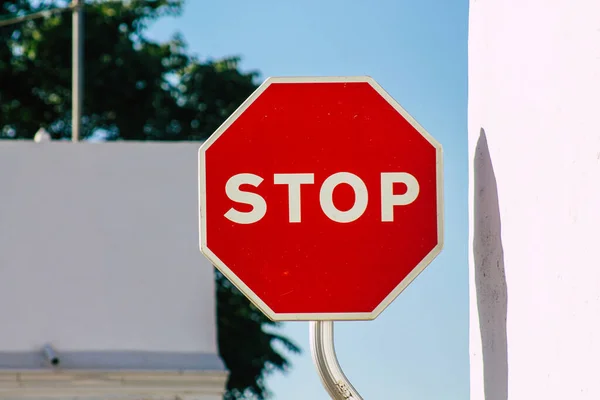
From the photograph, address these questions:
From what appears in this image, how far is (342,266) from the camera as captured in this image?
11.2 feet

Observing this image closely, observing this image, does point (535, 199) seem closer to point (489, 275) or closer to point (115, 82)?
point (489, 275)

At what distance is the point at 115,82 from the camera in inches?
1011

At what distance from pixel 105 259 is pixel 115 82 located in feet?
42.8

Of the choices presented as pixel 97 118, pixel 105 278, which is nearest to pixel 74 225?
pixel 105 278

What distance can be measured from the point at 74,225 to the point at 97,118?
511 inches

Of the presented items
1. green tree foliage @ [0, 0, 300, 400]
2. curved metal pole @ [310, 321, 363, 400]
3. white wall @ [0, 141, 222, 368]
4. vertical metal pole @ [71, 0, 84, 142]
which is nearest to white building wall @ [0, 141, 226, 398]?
white wall @ [0, 141, 222, 368]

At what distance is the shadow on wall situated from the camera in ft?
10.9

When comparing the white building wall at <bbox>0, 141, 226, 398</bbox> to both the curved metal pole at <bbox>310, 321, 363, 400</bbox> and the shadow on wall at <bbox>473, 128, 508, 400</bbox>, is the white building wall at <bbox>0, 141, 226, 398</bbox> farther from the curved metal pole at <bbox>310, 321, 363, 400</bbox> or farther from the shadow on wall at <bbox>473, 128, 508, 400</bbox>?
the curved metal pole at <bbox>310, 321, 363, 400</bbox>

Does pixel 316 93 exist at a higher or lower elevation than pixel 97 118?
lower

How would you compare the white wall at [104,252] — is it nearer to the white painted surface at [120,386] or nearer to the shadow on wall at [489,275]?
the white painted surface at [120,386]

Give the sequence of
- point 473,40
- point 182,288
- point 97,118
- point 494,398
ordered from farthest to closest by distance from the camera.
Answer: point 97,118, point 182,288, point 473,40, point 494,398

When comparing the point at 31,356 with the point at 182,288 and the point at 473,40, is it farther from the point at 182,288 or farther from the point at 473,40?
the point at 473,40

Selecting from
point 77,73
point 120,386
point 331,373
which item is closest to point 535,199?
point 331,373

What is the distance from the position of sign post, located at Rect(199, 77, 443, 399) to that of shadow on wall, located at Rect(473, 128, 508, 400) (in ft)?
0.54
